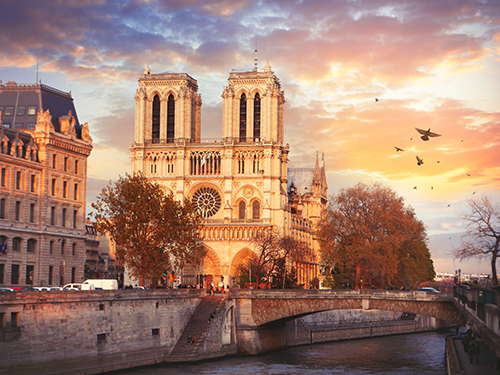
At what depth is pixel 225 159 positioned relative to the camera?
124m

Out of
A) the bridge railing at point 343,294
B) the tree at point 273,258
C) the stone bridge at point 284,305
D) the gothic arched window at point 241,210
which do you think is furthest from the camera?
the gothic arched window at point 241,210

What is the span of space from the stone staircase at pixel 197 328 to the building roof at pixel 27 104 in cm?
2421

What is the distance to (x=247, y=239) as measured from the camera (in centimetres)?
12038

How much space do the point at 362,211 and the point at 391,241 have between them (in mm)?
5401

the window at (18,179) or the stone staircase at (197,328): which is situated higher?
the window at (18,179)

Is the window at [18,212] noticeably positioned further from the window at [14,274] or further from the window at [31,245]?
the window at [14,274]

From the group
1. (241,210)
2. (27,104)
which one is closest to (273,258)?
(241,210)

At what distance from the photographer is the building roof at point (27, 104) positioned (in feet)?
246

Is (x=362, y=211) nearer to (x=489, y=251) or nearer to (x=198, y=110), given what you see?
(x=489, y=251)

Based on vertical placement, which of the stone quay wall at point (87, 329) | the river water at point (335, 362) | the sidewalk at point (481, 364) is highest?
the stone quay wall at point (87, 329)

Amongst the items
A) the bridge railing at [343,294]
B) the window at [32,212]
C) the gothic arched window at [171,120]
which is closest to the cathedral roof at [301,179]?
the gothic arched window at [171,120]

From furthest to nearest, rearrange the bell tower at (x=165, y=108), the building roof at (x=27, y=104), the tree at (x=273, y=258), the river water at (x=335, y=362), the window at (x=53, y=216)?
the bell tower at (x=165, y=108), the tree at (x=273, y=258), the building roof at (x=27, y=104), the window at (x=53, y=216), the river water at (x=335, y=362)

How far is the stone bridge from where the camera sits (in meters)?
60.6

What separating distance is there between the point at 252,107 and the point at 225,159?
34.1 ft
